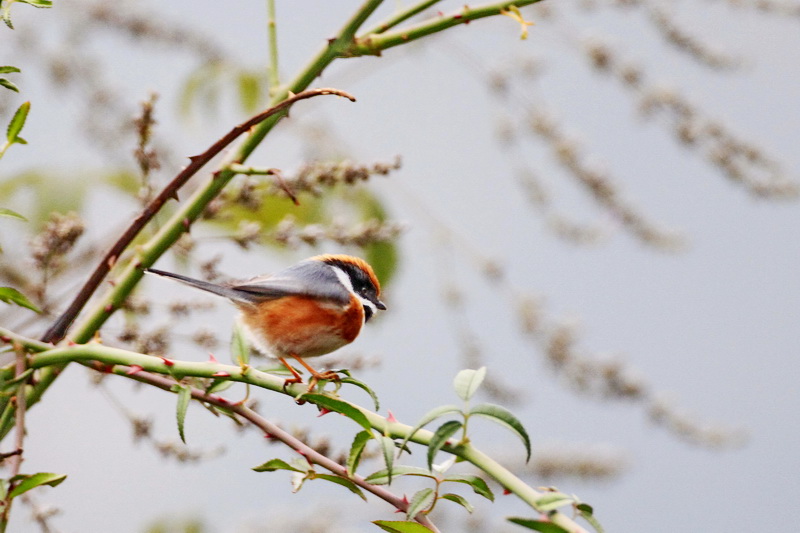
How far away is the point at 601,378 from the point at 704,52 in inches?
13.3

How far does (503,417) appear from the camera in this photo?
1.04 ft

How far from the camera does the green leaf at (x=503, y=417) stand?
1.01 ft

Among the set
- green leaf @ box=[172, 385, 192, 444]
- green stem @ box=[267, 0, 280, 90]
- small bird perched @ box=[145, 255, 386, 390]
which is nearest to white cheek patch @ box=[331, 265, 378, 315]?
small bird perched @ box=[145, 255, 386, 390]

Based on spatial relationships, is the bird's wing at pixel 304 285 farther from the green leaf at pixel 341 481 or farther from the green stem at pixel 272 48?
the green leaf at pixel 341 481

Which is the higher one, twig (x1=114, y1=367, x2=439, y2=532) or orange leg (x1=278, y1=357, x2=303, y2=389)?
orange leg (x1=278, y1=357, x2=303, y2=389)

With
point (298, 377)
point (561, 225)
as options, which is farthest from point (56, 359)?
point (561, 225)

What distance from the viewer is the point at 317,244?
559 mm

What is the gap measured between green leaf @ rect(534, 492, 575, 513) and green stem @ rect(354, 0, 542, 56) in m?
0.28

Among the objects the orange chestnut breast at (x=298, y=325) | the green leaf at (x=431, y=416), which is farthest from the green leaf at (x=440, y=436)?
the orange chestnut breast at (x=298, y=325)

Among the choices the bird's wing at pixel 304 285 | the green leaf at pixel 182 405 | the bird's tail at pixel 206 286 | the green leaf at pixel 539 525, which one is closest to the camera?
the green leaf at pixel 539 525

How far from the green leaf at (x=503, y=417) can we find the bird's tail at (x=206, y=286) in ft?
0.71

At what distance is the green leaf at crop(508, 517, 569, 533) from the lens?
26cm

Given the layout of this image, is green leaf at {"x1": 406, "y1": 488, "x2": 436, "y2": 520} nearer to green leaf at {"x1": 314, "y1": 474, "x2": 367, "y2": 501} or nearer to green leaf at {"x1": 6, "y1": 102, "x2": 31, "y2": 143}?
green leaf at {"x1": 314, "y1": 474, "x2": 367, "y2": 501}

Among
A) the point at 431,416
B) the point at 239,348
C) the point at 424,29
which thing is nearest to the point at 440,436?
the point at 431,416
